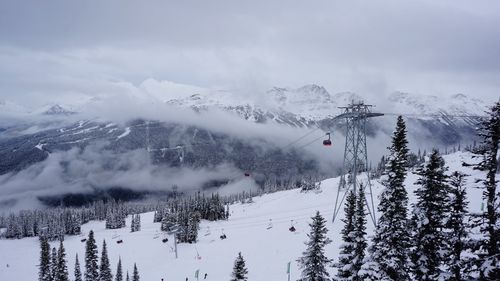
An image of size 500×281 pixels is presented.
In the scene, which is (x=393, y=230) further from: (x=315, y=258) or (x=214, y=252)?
(x=214, y=252)

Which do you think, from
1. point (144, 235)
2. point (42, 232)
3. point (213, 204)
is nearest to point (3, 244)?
point (42, 232)

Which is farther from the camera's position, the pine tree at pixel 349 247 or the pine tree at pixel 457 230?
the pine tree at pixel 349 247

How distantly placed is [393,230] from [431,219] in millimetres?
2647

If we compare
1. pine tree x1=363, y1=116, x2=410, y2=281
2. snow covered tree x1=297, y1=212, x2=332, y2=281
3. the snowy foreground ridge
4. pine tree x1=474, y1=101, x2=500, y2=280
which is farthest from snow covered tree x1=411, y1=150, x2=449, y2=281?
the snowy foreground ridge

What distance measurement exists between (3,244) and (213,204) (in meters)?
112

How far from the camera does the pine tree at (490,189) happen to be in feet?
60.6

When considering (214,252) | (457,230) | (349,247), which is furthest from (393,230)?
(214,252)

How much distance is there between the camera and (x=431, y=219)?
2300 cm

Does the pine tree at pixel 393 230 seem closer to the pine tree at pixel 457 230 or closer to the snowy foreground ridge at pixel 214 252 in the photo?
the pine tree at pixel 457 230

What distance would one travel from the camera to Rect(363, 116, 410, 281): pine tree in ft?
80.0

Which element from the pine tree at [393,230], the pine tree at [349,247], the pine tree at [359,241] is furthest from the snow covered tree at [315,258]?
the pine tree at [393,230]

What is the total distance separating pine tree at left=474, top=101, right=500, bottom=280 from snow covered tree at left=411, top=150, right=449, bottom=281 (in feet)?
10.7

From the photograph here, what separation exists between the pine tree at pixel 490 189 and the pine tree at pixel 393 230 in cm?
548

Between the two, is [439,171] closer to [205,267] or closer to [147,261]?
[205,267]
